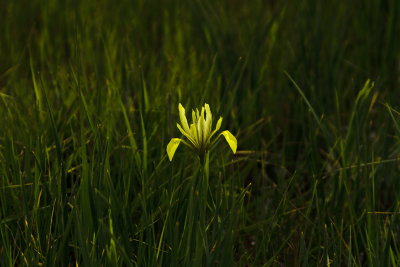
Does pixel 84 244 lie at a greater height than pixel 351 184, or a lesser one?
greater

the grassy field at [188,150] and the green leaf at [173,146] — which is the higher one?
the green leaf at [173,146]

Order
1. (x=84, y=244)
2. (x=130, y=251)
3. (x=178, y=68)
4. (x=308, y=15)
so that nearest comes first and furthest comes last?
1. (x=84, y=244)
2. (x=130, y=251)
3. (x=178, y=68)
4. (x=308, y=15)

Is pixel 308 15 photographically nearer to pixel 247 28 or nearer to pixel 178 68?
pixel 247 28

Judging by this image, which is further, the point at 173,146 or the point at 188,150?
the point at 188,150

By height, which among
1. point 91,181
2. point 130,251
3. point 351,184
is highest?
point 91,181

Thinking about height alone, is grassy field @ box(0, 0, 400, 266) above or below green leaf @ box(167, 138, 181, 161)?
below

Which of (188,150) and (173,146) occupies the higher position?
(173,146)

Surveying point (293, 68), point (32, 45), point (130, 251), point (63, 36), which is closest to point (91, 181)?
point (130, 251)

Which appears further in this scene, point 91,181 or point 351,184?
point 351,184
